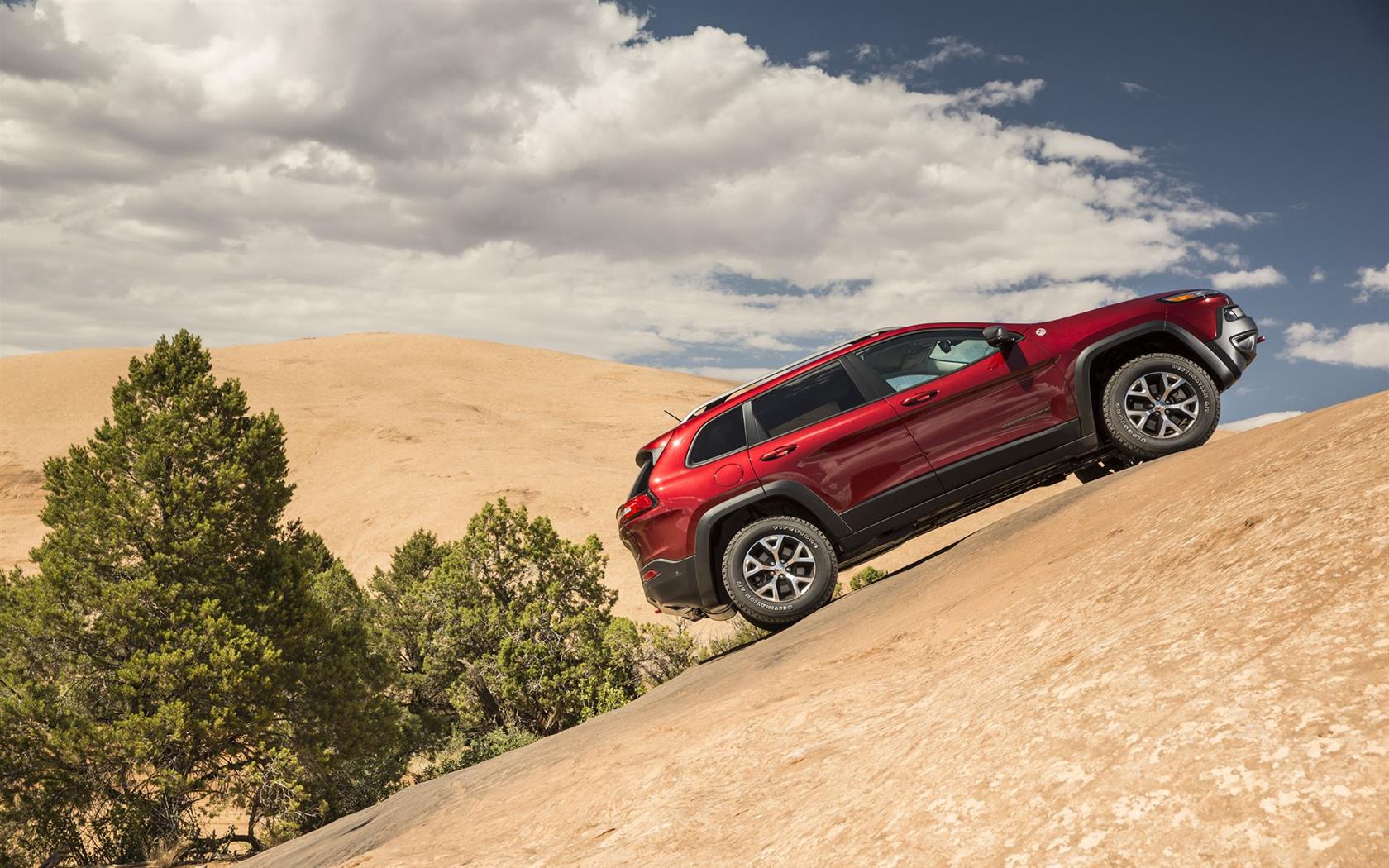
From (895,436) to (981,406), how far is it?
723mm

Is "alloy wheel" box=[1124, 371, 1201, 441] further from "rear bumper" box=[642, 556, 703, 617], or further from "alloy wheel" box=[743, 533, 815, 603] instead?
"rear bumper" box=[642, 556, 703, 617]

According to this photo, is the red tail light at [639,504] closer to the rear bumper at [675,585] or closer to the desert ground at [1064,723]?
the rear bumper at [675,585]

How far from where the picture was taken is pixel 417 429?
59.6 metres

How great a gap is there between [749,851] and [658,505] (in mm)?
3942

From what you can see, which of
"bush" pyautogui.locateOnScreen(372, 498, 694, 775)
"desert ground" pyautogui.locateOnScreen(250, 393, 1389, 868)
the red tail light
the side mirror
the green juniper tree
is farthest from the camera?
"bush" pyautogui.locateOnScreen(372, 498, 694, 775)

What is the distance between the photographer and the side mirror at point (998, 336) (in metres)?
6.80

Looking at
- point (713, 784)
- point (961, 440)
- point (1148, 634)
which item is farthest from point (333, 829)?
point (1148, 634)

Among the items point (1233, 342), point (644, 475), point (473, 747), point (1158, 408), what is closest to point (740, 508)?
point (644, 475)

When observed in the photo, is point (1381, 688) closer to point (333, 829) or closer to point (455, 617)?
point (333, 829)

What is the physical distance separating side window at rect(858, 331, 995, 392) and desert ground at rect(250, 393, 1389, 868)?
1.60m

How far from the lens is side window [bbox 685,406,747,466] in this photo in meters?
7.02

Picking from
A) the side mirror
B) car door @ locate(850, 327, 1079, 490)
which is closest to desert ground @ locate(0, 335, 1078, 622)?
car door @ locate(850, 327, 1079, 490)

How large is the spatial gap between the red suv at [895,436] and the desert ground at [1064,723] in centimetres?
87

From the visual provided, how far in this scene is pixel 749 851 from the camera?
310cm
